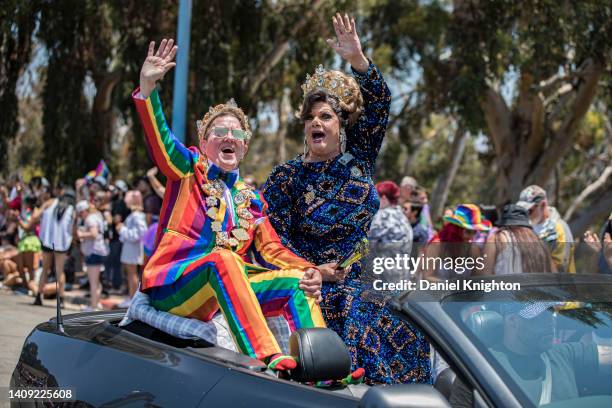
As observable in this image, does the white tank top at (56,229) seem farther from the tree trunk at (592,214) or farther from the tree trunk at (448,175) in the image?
the tree trunk at (448,175)

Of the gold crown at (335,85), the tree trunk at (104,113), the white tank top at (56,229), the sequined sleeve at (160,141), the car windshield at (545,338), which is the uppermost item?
the tree trunk at (104,113)

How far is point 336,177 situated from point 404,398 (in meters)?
2.00

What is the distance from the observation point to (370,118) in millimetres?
4234

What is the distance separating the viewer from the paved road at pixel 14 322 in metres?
6.38

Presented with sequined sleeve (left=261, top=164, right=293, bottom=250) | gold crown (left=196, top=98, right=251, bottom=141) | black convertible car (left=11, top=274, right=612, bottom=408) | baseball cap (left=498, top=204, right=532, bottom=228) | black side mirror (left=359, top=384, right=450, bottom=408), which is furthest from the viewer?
baseball cap (left=498, top=204, right=532, bottom=228)

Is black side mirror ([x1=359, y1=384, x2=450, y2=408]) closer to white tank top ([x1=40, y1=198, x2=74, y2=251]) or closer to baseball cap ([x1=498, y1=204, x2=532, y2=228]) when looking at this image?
baseball cap ([x1=498, y1=204, x2=532, y2=228])

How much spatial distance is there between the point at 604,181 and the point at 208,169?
20540mm

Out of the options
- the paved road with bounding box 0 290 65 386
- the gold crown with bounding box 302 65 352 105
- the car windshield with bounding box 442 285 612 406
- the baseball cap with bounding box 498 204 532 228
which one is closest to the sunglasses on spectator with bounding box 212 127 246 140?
the gold crown with bounding box 302 65 352 105

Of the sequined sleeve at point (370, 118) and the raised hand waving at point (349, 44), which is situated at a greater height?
the raised hand waving at point (349, 44)

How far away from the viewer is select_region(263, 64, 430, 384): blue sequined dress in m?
3.65

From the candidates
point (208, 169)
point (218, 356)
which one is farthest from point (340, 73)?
point (218, 356)

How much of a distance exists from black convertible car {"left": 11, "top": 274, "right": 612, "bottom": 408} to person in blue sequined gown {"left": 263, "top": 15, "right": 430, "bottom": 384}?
0.97 metres

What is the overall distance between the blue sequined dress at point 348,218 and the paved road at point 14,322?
2.61m

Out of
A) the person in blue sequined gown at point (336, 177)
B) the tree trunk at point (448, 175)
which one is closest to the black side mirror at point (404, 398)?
the person in blue sequined gown at point (336, 177)
